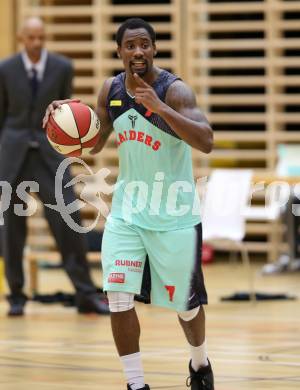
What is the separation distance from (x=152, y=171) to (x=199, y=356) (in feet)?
3.40

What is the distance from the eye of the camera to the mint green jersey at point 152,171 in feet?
21.3

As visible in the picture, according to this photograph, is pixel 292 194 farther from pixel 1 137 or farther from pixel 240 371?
pixel 240 371

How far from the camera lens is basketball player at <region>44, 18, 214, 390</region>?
6.38m

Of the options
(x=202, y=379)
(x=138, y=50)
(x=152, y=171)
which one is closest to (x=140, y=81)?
(x=138, y=50)

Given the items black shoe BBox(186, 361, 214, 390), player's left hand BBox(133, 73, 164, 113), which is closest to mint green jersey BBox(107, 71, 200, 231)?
Answer: player's left hand BBox(133, 73, 164, 113)

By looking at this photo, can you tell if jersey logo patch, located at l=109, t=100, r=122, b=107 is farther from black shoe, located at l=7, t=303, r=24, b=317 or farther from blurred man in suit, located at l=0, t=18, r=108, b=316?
black shoe, located at l=7, t=303, r=24, b=317

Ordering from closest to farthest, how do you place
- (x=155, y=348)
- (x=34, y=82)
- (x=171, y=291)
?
1. (x=171, y=291)
2. (x=155, y=348)
3. (x=34, y=82)

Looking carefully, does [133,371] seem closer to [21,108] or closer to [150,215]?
[150,215]

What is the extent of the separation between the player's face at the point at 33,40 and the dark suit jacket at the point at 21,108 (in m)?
0.13

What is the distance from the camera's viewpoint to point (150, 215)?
6.53m

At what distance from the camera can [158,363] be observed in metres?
8.00

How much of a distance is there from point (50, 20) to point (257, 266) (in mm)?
4484

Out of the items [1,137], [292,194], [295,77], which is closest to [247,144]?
[295,77]

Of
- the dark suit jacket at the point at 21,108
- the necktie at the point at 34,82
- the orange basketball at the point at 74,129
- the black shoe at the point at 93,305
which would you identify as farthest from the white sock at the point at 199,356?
the necktie at the point at 34,82
